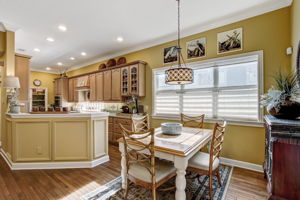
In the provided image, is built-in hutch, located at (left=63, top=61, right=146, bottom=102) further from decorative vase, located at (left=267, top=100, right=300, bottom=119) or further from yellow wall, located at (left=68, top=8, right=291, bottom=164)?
decorative vase, located at (left=267, top=100, right=300, bottom=119)

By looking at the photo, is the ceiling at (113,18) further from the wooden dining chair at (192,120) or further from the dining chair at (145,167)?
the dining chair at (145,167)

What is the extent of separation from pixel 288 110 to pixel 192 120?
1.72 metres

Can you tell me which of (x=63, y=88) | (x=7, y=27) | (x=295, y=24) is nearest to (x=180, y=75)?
(x=295, y=24)

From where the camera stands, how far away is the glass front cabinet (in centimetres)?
429

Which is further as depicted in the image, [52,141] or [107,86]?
[107,86]

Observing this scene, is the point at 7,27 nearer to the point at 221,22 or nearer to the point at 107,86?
the point at 107,86

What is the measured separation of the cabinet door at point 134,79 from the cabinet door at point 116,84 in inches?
19.9

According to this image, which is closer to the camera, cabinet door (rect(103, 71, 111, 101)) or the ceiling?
the ceiling

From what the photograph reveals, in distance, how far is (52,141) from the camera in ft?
9.85

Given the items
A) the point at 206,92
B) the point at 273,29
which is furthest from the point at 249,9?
the point at 206,92

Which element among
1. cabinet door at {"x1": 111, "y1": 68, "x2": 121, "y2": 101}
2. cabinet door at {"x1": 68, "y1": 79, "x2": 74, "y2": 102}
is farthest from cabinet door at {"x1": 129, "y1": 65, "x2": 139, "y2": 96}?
cabinet door at {"x1": 68, "y1": 79, "x2": 74, "y2": 102}

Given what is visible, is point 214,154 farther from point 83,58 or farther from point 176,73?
point 83,58

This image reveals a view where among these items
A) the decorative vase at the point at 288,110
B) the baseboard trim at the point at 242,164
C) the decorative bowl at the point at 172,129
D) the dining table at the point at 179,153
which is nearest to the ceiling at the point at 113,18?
the decorative vase at the point at 288,110

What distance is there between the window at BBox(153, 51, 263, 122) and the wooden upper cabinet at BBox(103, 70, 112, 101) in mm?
1977
